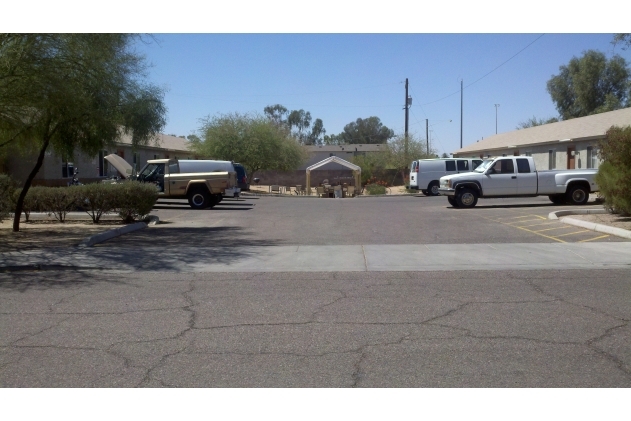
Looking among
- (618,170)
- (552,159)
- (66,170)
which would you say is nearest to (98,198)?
(618,170)

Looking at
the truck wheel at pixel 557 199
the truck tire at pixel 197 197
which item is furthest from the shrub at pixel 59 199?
the truck wheel at pixel 557 199

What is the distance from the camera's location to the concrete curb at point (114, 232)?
1589cm

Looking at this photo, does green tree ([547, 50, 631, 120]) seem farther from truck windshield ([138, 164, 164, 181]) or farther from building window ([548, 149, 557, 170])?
truck windshield ([138, 164, 164, 181])

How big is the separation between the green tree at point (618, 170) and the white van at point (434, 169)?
63.8 feet

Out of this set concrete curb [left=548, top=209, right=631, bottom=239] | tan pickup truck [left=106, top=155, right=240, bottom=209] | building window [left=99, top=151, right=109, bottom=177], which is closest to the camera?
concrete curb [left=548, top=209, right=631, bottom=239]

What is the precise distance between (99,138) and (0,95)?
4857 mm

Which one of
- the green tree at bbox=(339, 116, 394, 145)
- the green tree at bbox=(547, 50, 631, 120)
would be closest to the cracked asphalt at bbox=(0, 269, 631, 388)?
the green tree at bbox=(547, 50, 631, 120)

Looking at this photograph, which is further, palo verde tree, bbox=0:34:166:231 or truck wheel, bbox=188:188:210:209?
truck wheel, bbox=188:188:210:209

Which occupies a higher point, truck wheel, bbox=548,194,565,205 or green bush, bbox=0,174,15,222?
green bush, bbox=0,174,15,222

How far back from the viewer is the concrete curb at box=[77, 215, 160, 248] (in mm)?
15887

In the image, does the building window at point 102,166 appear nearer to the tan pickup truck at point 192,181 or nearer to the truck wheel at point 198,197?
the tan pickup truck at point 192,181

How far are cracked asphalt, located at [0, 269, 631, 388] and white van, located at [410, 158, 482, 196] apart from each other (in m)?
27.5

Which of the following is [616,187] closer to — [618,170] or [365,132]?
[618,170]

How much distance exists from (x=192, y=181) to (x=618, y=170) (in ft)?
59.7
